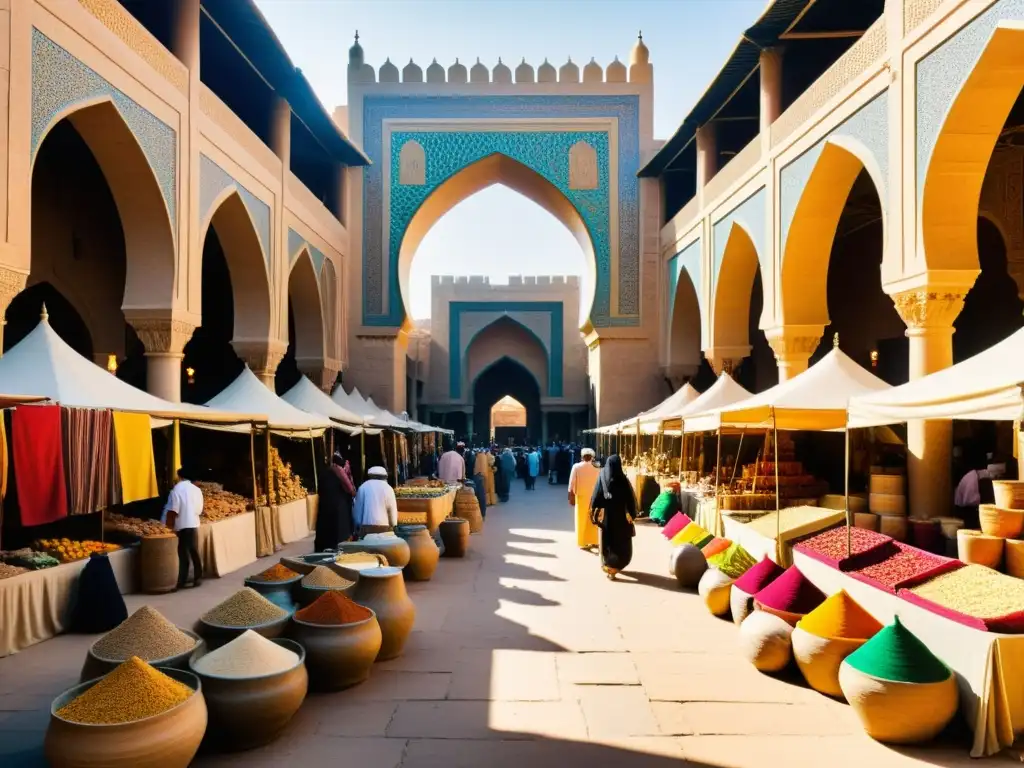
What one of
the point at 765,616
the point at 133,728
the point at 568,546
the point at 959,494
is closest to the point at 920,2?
the point at 959,494

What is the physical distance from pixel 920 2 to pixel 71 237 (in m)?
11.8

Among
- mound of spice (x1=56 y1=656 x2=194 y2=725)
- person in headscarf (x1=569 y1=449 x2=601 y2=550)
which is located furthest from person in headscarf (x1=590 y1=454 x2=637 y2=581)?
mound of spice (x1=56 y1=656 x2=194 y2=725)

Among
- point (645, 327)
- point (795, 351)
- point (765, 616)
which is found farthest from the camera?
point (645, 327)

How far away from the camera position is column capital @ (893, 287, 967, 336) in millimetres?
7848

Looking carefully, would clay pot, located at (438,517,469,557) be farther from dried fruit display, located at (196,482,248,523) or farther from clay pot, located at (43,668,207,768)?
clay pot, located at (43,668,207,768)

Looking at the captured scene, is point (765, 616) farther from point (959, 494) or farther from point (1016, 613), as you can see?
point (959, 494)

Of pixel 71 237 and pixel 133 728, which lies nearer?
pixel 133 728

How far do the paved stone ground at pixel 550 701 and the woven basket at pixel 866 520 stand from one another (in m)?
2.03

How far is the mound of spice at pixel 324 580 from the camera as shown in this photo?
517 cm

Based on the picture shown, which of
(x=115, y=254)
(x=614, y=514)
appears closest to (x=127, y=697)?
(x=614, y=514)

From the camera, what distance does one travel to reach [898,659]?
12.9 feet

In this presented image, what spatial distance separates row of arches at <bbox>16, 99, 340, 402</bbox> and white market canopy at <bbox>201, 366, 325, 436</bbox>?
1.20 metres

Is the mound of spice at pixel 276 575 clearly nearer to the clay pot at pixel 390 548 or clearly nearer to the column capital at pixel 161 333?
the clay pot at pixel 390 548

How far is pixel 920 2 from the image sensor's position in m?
7.89
